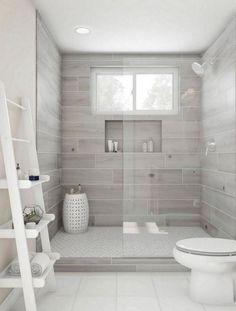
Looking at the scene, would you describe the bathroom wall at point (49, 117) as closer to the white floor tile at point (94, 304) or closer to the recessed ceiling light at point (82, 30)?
the recessed ceiling light at point (82, 30)

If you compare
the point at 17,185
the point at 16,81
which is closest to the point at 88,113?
the point at 16,81

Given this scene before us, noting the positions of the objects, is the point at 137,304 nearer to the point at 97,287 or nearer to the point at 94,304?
the point at 94,304

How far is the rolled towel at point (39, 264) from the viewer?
7.07ft

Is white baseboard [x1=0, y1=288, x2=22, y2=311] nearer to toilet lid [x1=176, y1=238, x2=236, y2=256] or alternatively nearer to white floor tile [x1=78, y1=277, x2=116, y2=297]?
white floor tile [x1=78, y1=277, x2=116, y2=297]

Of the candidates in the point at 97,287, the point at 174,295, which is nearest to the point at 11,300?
the point at 97,287

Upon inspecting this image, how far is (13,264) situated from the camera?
84.8 inches

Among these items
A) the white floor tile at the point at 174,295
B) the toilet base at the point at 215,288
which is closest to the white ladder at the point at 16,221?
the white floor tile at the point at 174,295

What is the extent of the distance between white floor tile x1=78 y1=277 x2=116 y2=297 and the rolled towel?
47cm

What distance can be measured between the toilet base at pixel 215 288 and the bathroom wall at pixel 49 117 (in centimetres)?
185

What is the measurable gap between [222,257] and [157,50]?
2.79 meters

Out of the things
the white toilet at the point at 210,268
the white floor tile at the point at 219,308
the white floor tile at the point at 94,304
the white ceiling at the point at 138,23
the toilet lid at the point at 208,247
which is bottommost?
the white floor tile at the point at 94,304

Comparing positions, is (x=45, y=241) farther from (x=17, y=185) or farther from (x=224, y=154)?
(x=224, y=154)

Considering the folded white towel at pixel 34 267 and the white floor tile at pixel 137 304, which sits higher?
the folded white towel at pixel 34 267

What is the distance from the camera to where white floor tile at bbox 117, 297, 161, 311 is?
89.0 inches
